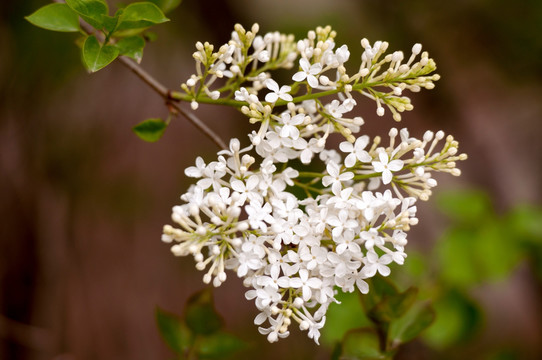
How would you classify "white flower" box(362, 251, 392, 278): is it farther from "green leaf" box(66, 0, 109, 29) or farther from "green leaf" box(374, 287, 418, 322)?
"green leaf" box(66, 0, 109, 29)

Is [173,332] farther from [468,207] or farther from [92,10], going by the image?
[468,207]

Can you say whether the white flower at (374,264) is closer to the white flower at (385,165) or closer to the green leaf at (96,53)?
the white flower at (385,165)

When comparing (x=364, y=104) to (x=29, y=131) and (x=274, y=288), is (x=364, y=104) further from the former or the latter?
(x=274, y=288)

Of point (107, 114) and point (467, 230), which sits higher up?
point (467, 230)

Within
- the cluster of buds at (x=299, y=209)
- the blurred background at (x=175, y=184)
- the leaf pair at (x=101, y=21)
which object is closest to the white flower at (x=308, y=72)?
the cluster of buds at (x=299, y=209)

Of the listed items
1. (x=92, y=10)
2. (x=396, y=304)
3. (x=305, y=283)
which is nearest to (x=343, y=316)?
(x=396, y=304)

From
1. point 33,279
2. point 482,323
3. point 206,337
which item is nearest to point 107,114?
point 33,279
